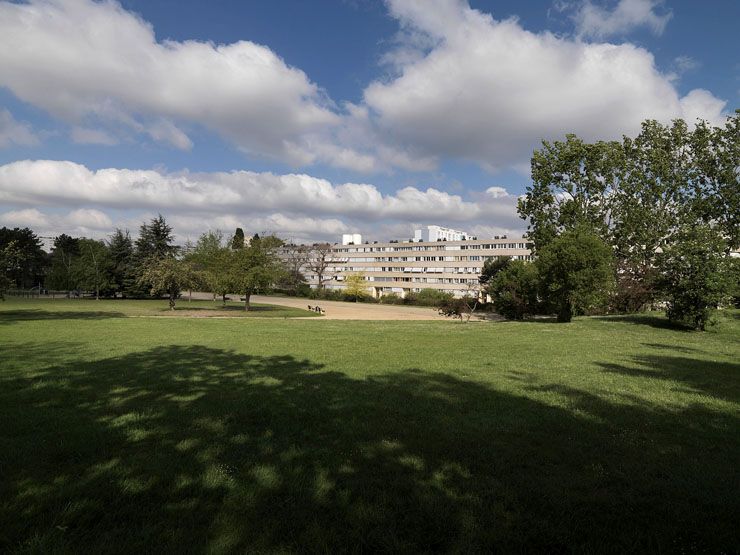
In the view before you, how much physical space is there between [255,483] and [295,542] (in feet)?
3.34

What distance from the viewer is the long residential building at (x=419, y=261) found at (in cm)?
8094

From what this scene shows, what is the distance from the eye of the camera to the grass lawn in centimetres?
332

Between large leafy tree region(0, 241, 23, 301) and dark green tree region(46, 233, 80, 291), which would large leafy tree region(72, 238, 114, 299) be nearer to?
dark green tree region(46, 233, 80, 291)

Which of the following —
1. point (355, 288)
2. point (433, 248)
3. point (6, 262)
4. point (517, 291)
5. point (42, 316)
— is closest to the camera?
point (6, 262)

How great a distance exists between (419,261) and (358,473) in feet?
287

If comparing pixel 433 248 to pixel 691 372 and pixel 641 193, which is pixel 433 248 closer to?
pixel 641 193

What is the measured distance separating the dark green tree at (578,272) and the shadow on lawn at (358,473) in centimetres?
1857

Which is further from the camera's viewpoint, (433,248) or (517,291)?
(433,248)

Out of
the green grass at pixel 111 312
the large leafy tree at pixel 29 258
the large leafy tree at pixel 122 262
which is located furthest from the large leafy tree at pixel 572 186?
the large leafy tree at pixel 29 258

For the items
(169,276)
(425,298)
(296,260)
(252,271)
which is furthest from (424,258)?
(169,276)

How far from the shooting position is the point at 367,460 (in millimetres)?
4645

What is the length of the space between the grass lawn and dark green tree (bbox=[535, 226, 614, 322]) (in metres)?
15.1

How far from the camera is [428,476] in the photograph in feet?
14.0

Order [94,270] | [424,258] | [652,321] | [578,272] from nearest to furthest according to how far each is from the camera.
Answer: [652,321]
[578,272]
[94,270]
[424,258]
